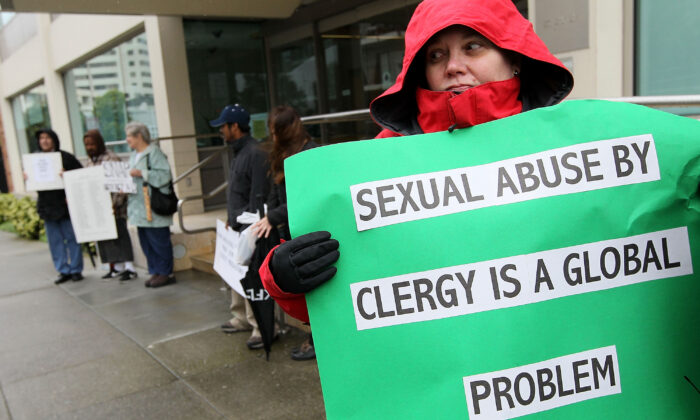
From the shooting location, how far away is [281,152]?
3.73 metres

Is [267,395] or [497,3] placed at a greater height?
[497,3]

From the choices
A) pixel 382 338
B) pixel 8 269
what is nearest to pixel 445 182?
pixel 382 338

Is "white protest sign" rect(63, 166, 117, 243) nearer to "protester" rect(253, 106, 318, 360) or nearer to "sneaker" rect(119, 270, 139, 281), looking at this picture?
"sneaker" rect(119, 270, 139, 281)

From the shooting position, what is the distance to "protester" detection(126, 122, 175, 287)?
6.09 metres

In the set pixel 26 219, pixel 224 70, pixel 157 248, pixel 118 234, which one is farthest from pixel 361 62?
pixel 26 219

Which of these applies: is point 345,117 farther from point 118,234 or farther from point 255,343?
point 118,234

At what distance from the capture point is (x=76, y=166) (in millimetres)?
6828

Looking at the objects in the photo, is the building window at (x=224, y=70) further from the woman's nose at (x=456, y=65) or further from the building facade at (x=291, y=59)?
the woman's nose at (x=456, y=65)

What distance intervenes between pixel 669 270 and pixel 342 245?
0.76 meters

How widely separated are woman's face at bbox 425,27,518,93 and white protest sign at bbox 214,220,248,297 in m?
2.80

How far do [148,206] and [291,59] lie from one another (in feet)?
14.7

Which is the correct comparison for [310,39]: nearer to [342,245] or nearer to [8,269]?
[8,269]

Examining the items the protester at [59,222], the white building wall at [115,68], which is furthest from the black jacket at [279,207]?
the white building wall at [115,68]

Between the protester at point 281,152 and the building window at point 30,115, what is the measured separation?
52.7 ft
